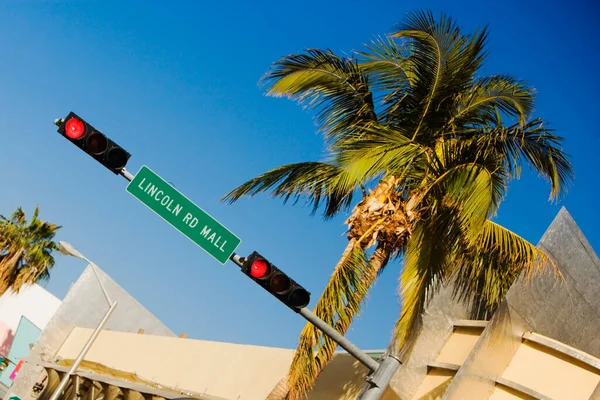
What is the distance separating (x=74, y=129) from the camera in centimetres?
783

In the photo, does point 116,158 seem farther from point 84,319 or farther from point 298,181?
point 84,319

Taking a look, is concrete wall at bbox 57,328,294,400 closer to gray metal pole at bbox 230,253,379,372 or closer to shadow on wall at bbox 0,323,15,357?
gray metal pole at bbox 230,253,379,372

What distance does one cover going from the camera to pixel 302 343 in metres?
10.7

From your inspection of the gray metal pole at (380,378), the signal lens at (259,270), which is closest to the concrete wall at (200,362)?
the gray metal pole at (380,378)

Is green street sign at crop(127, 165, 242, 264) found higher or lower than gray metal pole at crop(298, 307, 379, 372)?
higher

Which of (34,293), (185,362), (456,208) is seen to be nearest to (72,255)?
(185,362)

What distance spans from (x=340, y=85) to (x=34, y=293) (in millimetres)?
42756

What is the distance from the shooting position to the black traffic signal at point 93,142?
7.82 m

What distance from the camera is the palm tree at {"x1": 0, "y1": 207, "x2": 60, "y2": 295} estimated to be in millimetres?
34750

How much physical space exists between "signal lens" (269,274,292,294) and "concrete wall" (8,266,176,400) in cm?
2091

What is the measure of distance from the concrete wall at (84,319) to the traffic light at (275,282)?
20.9 metres

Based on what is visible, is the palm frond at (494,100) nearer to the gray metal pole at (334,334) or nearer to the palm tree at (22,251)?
the gray metal pole at (334,334)

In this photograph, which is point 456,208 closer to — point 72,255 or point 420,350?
point 420,350

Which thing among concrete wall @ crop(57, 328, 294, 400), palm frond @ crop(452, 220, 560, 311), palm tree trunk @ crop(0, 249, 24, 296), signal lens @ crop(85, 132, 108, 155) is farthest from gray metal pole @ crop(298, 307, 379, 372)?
palm tree trunk @ crop(0, 249, 24, 296)
